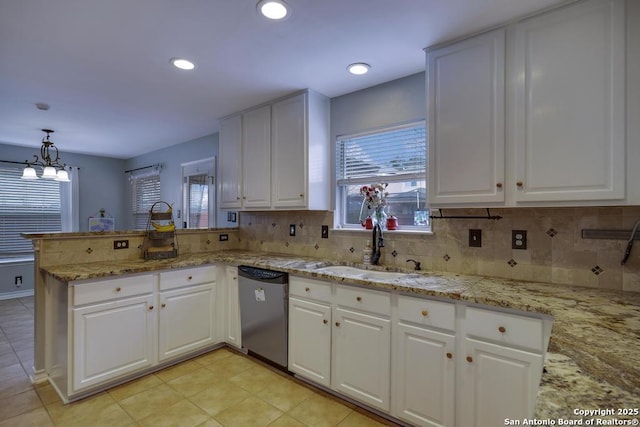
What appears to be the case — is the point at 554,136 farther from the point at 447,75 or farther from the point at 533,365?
the point at 533,365

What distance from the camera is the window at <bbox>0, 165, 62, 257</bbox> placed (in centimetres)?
501

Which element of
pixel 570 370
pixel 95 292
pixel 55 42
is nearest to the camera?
pixel 570 370

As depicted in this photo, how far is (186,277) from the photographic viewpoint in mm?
2758

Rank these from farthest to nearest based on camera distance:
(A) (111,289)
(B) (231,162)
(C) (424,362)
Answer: (B) (231,162) → (A) (111,289) → (C) (424,362)

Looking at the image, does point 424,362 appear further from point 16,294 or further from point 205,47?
point 16,294

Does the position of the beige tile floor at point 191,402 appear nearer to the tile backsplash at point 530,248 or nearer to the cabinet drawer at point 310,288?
the cabinet drawer at point 310,288

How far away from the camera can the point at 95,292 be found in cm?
222

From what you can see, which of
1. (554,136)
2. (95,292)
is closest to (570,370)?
(554,136)

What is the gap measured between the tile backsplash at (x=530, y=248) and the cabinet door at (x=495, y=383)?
25.9 inches

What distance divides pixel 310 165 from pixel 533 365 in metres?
2.07

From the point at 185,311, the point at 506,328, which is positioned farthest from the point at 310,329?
the point at 506,328

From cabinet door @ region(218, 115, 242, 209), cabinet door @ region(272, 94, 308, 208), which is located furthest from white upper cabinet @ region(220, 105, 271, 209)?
cabinet door @ region(272, 94, 308, 208)

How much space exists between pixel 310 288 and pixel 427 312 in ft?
2.88

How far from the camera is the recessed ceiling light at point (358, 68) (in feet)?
7.59
